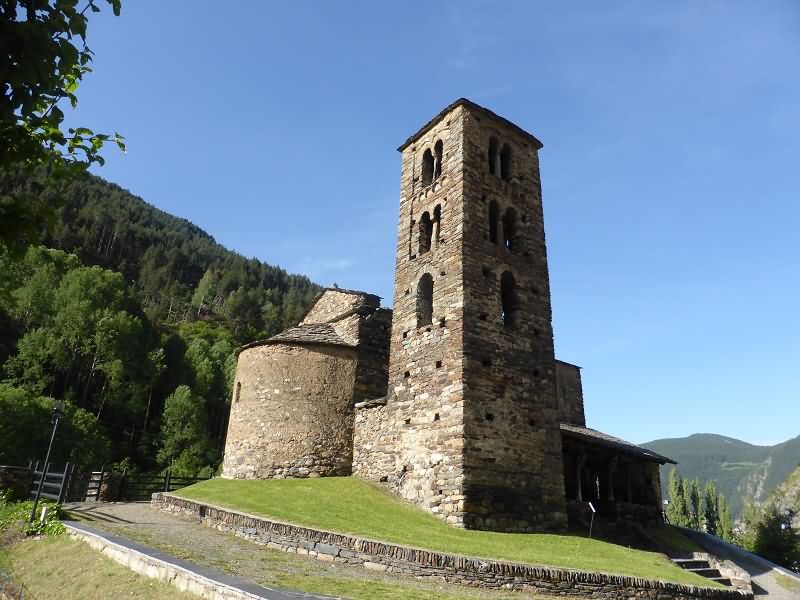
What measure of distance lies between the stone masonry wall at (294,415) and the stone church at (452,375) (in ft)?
0.20

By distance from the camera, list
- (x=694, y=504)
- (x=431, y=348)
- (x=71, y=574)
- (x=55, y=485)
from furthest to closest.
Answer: (x=694, y=504) < (x=431, y=348) < (x=55, y=485) < (x=71, y=574)

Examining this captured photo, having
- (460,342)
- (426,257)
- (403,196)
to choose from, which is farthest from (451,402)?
(403,196)

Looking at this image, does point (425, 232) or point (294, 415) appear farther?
point (425, 232)

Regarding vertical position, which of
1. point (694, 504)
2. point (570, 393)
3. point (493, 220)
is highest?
point (493, 220)

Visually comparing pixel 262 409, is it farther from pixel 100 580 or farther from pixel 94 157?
pixel 94 157

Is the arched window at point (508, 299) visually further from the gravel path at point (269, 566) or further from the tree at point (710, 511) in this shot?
the tree at point (710, 511)

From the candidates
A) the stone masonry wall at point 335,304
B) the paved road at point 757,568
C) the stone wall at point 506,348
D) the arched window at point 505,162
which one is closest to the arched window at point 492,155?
the stone wall at point 506,348

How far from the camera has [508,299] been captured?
21781 mm

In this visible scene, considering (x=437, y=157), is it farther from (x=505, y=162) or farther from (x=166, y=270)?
(x=166, y=270)

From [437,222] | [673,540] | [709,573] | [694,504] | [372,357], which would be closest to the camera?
[709,573]

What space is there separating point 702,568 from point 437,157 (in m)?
19.5

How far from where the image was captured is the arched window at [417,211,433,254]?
74.6 ft

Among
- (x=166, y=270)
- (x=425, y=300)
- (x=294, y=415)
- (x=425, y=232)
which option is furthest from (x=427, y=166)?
(x=166, y=270)

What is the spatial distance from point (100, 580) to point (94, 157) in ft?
25.4
